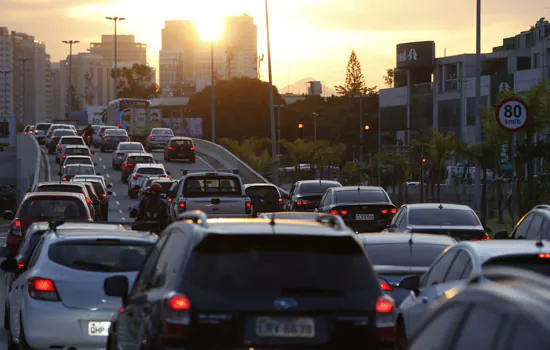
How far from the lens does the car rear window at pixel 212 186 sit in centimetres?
2892

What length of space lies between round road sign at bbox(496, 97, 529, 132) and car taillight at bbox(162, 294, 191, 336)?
17150 millimetres

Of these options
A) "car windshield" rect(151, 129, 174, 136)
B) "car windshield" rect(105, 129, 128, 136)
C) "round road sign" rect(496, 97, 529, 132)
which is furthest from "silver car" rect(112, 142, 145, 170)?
"round road sign" rect(496, 97, 529, 132)

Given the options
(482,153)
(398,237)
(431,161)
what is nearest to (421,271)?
(398,237)

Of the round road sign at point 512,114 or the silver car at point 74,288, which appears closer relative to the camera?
the silver car at point 74,288

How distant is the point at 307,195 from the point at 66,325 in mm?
25273

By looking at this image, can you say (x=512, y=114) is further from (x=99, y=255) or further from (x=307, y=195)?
(x=99, y=255)

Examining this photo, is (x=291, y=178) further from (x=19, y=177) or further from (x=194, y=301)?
(x=194, y=301)

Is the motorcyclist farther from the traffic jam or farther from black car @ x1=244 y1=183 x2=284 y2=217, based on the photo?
black car @ x1=244 y1=183 x2=284 y2=217

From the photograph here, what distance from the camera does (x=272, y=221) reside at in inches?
321

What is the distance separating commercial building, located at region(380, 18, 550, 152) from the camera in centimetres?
10506

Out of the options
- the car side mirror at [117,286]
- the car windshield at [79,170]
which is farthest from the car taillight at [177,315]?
the car windshield at [79,170]

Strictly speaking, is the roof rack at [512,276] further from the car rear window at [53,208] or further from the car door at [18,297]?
the car rear window at [53,208]

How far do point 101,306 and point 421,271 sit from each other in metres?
4.02

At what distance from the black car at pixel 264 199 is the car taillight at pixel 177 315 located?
32.7 m
